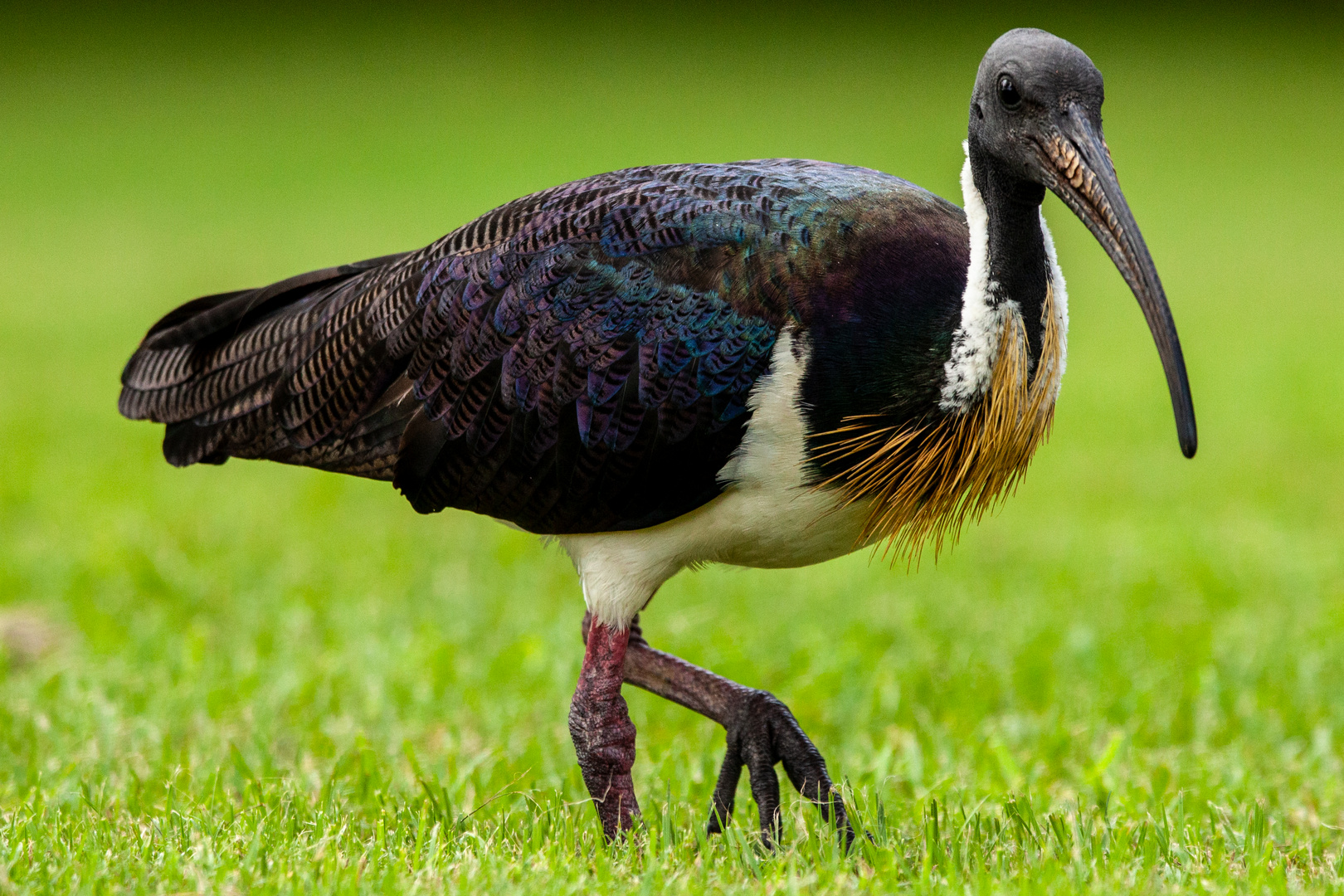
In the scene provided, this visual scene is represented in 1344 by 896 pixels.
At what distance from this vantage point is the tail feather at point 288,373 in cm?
438

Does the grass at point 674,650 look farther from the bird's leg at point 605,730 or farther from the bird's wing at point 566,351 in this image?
the bird's wing at point 566,351

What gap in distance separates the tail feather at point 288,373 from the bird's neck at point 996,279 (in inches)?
59.1

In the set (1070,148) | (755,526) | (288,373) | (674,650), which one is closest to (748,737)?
(755,526)

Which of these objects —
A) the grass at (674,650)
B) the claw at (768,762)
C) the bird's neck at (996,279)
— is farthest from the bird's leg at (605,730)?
the bird's neck at (996,279)

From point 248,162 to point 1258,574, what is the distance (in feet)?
61.6

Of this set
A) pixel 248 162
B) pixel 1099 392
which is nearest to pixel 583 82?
pixel 248 162

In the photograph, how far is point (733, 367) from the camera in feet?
12.6

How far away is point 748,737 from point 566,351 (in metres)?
1.18

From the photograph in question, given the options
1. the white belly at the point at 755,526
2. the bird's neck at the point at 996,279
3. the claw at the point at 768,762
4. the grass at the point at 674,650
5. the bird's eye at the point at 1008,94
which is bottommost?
the grass at the point at 674,650

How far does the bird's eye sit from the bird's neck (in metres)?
0.14

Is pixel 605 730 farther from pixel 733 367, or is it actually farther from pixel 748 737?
pixel 733 367

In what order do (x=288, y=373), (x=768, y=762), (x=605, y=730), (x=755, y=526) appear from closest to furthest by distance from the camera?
(x=755, y=526)
(x=605, y=730)
(x=768, y=762)
(x=288, y=373)

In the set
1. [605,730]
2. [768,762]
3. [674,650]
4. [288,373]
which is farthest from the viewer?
[674,650]

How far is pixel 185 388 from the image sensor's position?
4.88 m
